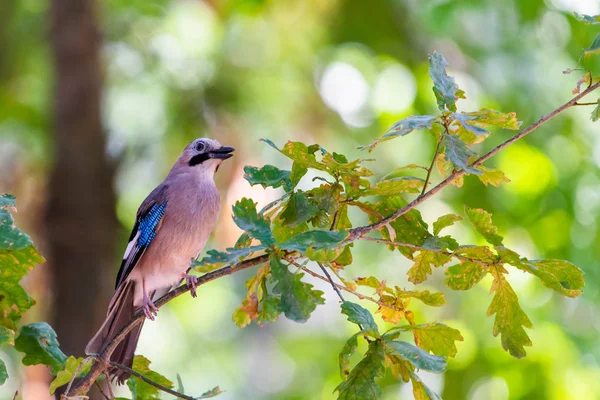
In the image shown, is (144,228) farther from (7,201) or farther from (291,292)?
(291,292)

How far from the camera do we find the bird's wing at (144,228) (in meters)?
4.22

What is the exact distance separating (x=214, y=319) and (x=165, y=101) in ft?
13.5

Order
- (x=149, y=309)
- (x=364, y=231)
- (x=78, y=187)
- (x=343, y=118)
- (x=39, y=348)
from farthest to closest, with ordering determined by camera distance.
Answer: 1. (x=343, y=118)
2. (x=78, y=187)
3. (x=149, y=309)
4. (x=39, y=348)
5. (x=364, y=231)

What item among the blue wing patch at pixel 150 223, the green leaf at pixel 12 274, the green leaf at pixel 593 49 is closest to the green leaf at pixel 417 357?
the green leaf at pixel 593 49

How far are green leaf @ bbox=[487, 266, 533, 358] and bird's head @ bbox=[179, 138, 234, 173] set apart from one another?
2.29 m

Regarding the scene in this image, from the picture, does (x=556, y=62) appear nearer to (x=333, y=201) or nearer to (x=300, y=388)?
(x=300, y=388)

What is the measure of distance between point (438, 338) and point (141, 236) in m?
2.24

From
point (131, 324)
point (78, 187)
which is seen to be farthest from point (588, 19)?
point (78, 187)

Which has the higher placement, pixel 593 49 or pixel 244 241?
pixel 244 241

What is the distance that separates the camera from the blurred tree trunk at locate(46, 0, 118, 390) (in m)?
6.41

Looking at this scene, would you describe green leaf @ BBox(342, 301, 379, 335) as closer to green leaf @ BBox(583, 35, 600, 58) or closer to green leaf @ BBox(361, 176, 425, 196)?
green leaf @ BBox(361, 176, 425, 196)

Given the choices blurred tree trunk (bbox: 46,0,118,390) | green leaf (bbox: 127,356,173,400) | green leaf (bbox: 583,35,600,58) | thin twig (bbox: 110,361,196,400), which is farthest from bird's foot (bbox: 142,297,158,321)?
blurred tree trunk (bbox: 46,0,118,390)

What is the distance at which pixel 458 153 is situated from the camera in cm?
230

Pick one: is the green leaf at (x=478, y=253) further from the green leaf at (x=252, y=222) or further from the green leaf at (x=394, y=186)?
the green leaf at (x=252, y=222)
